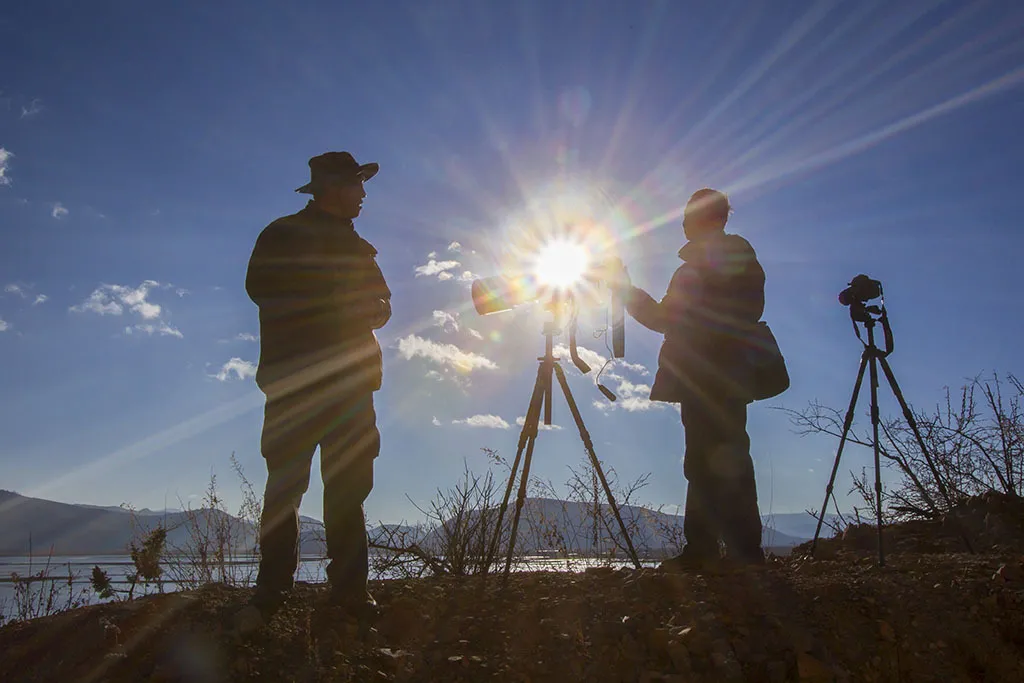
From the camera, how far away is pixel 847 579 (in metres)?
3.34

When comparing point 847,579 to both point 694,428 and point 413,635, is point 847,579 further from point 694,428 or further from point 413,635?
point 413,635

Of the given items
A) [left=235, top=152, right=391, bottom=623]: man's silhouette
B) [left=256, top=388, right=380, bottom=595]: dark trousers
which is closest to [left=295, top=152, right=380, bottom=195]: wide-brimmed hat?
[left=235, top=152, right=391, bottom=623]: man's silhouette

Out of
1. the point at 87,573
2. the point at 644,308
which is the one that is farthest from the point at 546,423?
the point at 87,573

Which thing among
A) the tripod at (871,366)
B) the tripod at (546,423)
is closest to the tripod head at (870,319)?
the tripod at (871,366)

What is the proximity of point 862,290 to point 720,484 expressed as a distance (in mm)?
1828

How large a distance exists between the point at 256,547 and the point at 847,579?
3.55 meters

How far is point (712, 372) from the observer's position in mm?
4016

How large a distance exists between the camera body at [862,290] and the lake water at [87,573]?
2383 millimetres

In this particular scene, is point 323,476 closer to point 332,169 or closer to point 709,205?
point 332,169

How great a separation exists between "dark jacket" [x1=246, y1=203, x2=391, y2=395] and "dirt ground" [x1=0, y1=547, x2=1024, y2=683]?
119 cm

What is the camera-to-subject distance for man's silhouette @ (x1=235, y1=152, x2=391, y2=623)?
3.29m

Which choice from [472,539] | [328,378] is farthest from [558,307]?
[472,539]

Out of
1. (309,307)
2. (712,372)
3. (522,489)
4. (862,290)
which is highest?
(862,290)

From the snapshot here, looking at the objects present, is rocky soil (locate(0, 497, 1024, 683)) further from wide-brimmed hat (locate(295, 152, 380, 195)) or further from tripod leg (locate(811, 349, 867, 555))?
wide-brimmed hat (locate(295, 152, 380, 195))
